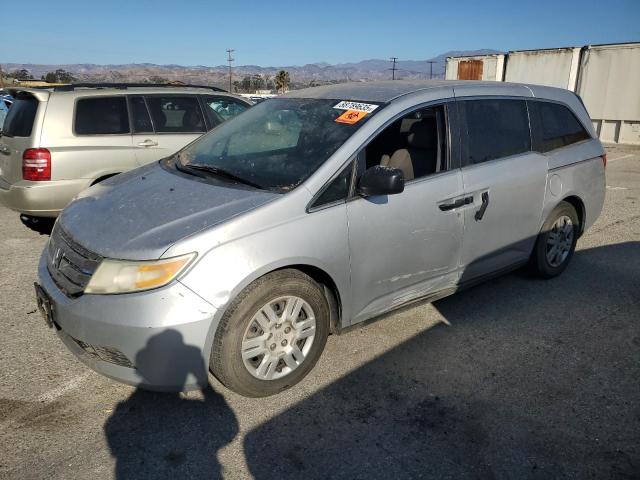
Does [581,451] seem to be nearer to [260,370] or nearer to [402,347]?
[402,347]

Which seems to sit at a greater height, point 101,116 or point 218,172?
point 101,116

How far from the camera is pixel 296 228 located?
2.72m

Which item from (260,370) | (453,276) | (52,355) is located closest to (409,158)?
(453,276)

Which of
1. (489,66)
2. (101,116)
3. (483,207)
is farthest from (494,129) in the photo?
(489,66)

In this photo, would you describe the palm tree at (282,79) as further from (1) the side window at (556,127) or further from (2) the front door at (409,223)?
(2) the front door at (409,223)

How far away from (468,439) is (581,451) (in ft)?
1.74

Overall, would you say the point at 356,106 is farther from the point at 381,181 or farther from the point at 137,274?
the point at 137,274

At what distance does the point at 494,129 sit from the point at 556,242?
1349 millimetres

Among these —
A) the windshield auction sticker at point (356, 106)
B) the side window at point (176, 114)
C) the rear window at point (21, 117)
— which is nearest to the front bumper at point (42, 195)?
the rear window at point (21, 117)

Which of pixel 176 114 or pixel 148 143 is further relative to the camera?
pixel 176 114

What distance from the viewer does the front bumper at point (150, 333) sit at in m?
2.40

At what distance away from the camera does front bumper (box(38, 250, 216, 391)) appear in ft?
7.86

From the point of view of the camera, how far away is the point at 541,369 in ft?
10.4

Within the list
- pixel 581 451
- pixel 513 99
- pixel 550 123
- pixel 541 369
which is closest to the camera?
pixel 581 451
